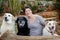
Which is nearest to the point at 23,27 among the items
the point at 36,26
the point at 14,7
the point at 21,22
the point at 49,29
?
the point at 21,22

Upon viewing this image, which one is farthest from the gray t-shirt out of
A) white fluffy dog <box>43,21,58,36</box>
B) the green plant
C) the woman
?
the green plant

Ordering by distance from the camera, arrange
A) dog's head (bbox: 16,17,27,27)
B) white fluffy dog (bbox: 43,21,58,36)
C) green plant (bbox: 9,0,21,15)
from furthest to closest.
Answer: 1. green plant (bbox: 9,0,21,15)
2. white fluffy dog (bbox: 43,21,58,36)
3. dog's head (bbox: 16,17,27,27)

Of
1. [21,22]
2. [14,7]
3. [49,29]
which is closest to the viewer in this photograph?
[21,22]

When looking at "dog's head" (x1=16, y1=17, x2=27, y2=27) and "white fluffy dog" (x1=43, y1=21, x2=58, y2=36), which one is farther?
"white fluffy dog" (x1=43, y1=21, x2=58, y2=36)

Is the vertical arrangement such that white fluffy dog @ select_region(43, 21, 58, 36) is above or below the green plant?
below

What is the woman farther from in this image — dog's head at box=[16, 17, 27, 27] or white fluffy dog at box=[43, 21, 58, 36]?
dog's head at box=[16, 17, 27, 27]

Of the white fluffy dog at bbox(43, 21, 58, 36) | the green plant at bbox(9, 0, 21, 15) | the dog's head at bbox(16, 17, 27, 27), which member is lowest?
the white fluffy dog at bbox(43, 21, 58, 36)

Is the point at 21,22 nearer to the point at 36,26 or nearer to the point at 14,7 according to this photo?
the point at 36,26

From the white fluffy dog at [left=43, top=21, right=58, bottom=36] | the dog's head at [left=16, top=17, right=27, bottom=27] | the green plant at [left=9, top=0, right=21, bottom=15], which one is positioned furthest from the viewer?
the green plant at [left=9, top=0, right=21, bottom=15]

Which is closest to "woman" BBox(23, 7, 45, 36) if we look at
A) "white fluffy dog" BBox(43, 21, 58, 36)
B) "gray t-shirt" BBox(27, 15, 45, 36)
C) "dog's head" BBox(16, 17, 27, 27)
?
"gray t-shirt" BBox(27, 15, 45, 36)

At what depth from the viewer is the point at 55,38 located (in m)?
2.90

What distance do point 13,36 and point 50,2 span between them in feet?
19.2

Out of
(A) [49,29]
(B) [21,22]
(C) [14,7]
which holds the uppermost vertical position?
(C) [14,7]

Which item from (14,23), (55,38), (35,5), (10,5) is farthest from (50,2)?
(55,38)
